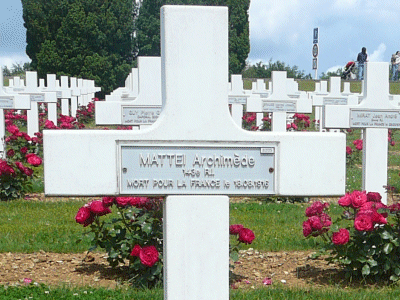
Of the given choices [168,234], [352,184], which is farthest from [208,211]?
[352,184]

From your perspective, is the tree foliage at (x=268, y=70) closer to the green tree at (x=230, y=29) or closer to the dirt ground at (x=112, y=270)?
the green tree at (x=230, y=29)

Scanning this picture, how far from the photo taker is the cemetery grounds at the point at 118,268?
167 inches

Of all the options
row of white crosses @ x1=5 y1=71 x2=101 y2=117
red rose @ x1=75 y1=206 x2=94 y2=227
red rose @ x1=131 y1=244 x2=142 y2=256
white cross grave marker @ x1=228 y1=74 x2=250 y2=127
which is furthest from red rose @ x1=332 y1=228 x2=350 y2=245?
row of white crosses @ x1=5 y1=71 x2=101 y2=117

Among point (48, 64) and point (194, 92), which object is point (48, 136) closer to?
point (194, 92)

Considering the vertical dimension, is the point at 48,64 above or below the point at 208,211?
above

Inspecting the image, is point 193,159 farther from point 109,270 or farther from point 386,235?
point 109,270

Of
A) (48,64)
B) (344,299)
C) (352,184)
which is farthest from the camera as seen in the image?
(48,64)

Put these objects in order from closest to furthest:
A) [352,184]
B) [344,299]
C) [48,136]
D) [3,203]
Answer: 1. [48,136]
2. [344,299]
3. [3,203]
4. [352,184]

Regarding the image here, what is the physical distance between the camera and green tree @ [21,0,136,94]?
32.9 meters

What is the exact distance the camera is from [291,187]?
2.90m

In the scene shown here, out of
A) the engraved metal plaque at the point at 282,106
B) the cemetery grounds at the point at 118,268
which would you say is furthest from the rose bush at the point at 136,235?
the engraved metal plaque at the point at 282,106

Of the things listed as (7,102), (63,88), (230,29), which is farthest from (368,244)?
(230,29)

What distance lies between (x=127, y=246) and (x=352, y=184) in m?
5.59

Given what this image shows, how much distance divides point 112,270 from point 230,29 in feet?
106
